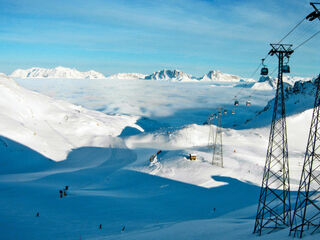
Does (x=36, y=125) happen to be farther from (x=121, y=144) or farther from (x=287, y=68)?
(x=287, y=68)

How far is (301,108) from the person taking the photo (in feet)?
291

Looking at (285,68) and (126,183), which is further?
(126,183)

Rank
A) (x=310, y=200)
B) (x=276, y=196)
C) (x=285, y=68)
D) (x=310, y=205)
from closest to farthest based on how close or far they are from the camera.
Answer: (x=310, y=200) → (x=285, y=68) → (x=310, y=205) → (x=276, y=196)

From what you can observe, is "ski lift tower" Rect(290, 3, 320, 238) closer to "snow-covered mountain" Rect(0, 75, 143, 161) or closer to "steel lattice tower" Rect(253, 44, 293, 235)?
"steel lattice tower" Rect(253, 44, 293, 235)

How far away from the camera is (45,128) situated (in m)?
72.1

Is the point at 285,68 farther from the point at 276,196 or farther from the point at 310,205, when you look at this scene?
the point at 276,196

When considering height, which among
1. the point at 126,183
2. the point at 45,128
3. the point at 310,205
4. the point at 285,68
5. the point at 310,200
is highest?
the point at 285,68

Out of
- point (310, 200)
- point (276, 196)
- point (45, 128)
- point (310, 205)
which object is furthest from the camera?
point (45, 128)

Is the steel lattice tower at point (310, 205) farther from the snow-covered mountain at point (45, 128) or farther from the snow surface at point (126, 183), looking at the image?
the snow-covered mountain at point (45, 128)

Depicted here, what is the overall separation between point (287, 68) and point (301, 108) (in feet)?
263

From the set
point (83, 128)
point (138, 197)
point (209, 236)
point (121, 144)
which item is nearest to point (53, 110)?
point (83, 128)

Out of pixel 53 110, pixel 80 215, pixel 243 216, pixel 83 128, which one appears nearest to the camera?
pixel 80 215

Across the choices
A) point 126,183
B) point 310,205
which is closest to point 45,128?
point 126,183

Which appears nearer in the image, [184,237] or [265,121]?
[184,237]
